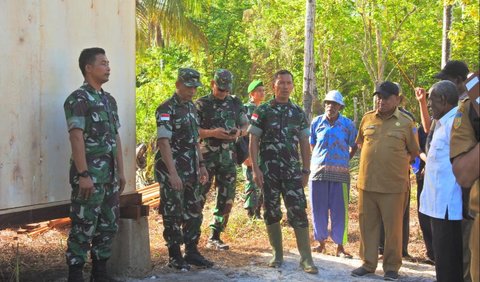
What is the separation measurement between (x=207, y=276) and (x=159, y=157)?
1.25 meters

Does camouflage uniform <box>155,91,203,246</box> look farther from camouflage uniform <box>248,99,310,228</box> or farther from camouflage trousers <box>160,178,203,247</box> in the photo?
camouflage uniform <box>248,99,310,228</box>

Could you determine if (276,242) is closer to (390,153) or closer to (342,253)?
(342,253)

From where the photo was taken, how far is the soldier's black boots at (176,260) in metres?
5.73

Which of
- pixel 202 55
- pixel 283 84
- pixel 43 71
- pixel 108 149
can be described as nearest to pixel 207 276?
pixel 108 149

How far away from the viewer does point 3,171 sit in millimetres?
4516

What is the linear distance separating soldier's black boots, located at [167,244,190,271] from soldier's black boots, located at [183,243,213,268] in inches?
4.6

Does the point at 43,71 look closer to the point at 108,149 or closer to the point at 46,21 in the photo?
the point at 46,21

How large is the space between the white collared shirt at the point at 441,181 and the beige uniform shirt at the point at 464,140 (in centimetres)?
138

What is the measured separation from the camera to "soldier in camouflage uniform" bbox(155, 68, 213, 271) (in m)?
5.57

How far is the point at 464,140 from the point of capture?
301 centimetres

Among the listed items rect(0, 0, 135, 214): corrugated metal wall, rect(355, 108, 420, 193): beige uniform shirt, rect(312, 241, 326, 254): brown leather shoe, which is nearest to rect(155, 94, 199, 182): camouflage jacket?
rect(0, 0, 135, 214): corrugated metal wall

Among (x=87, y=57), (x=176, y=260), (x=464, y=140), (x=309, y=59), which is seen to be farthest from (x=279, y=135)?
(x=309, y=59)

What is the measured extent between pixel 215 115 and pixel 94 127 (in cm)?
203

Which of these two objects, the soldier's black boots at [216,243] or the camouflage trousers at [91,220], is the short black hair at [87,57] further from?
the soldier's black boots at [216,243]
